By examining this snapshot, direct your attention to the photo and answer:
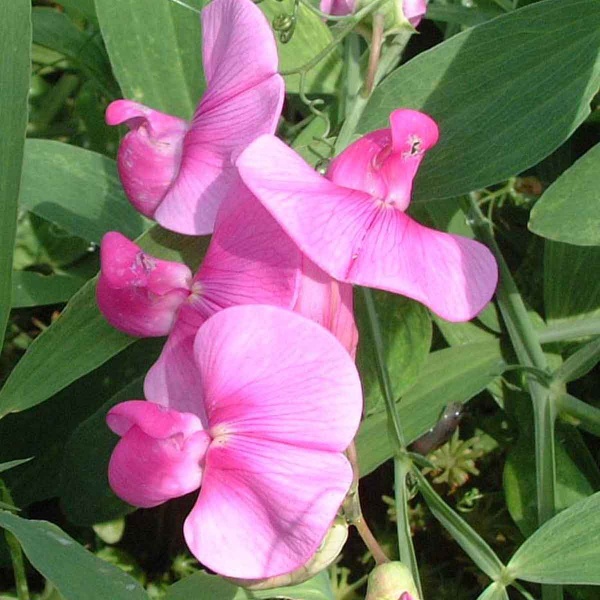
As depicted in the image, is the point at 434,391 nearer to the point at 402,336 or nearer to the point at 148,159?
the point at 402,336

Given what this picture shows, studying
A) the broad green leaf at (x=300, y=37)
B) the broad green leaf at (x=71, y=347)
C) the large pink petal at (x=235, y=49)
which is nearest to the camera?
the large pink petal at (x=235, y=49)

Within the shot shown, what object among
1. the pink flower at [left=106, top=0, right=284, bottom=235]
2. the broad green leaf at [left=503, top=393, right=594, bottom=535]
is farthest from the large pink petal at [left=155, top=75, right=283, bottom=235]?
the broad green leaf at [left=503, top=393, right=594, bottom=535]

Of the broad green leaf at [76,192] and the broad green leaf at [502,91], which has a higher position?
the broad green leaf at [502,91]

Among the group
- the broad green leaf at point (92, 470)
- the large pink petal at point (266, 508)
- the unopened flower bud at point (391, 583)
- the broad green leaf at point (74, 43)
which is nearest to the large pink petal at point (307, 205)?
the large pink petal at point (266, 508)

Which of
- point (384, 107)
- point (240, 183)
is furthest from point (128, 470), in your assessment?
point (384, 107)

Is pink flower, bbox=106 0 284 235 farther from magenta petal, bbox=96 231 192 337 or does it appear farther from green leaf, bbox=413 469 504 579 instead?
green leaf, bbox=413 469 504 579

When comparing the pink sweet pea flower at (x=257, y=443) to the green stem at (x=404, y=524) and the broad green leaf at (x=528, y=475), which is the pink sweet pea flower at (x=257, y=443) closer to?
the green stem at (x=404, y=524)
